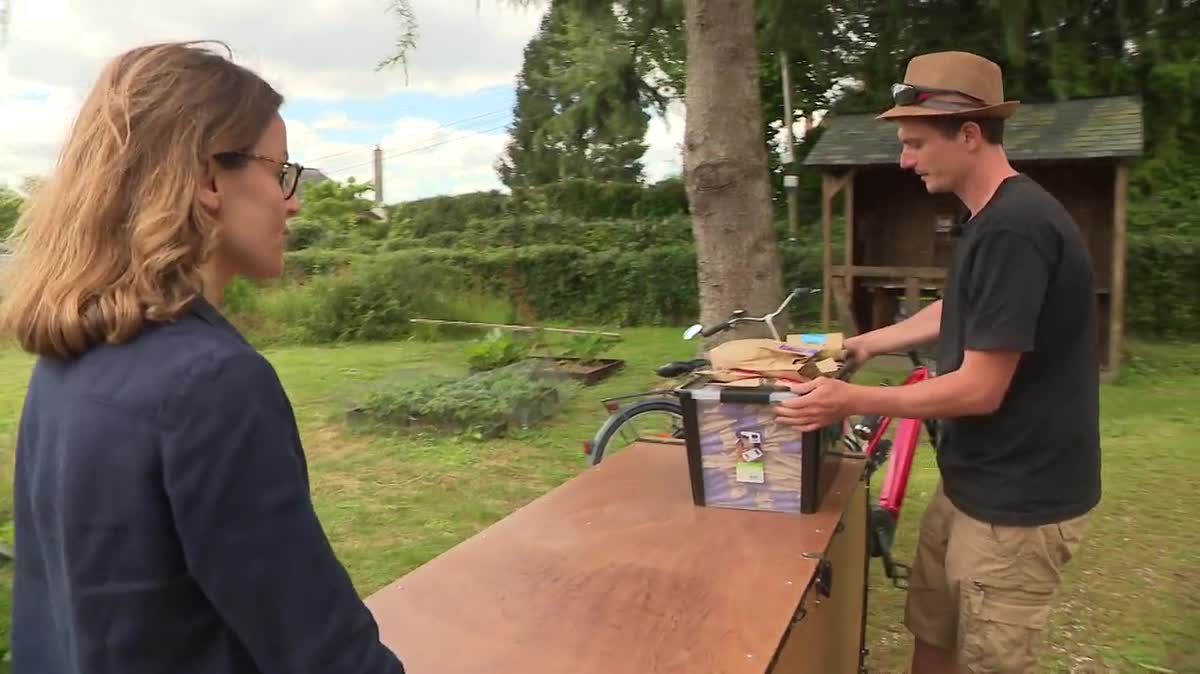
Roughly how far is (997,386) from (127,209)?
1682 mm

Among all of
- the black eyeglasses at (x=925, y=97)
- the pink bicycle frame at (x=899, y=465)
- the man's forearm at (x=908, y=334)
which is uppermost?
the black eyeglasses at (x=925, y=97)

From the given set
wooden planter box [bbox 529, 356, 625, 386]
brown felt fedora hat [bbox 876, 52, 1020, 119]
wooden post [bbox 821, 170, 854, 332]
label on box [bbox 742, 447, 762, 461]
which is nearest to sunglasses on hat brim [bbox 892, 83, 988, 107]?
brown felt fedora hat [bbox 876, 52, 1020, 119]

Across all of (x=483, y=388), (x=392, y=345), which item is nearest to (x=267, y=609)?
(x=483, y=388)

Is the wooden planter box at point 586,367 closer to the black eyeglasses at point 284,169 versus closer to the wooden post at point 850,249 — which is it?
the wooden post at point 850,249

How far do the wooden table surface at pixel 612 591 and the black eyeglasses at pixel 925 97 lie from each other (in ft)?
3.11

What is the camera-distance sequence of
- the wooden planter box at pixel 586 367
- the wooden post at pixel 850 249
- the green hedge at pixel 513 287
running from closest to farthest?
the wooden planter box at pixel 586 367
the wooden post at pixel 850 249
the green hedge at pixel 513 287

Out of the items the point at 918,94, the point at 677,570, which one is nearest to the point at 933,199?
the point at 918,94

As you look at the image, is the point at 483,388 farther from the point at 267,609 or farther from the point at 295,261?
the point at 295,261

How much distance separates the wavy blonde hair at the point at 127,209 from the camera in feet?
3.16

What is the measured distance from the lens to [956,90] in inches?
82.4

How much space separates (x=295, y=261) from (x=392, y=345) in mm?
4977

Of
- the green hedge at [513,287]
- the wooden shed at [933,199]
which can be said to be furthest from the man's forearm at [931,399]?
the green hedge at [513,287]

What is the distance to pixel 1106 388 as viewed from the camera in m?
8.39

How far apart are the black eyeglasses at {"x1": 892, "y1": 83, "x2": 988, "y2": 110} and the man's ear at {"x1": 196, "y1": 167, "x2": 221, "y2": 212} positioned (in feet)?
5.39
